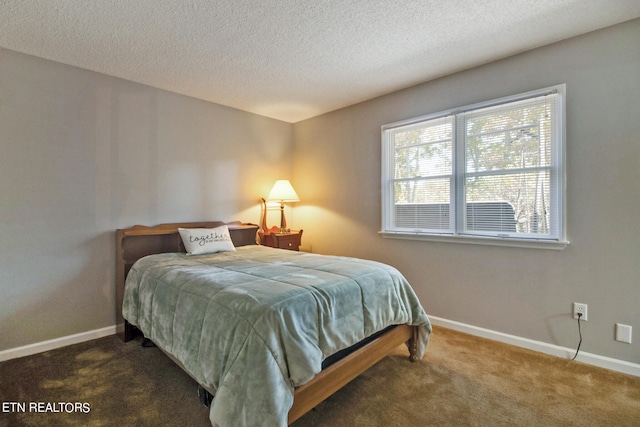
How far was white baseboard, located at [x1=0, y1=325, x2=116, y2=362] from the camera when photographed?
2307mm

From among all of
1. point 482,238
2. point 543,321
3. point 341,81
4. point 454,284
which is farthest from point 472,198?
point 341,81

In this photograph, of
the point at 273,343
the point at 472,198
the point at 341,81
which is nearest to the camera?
the point at 273,343

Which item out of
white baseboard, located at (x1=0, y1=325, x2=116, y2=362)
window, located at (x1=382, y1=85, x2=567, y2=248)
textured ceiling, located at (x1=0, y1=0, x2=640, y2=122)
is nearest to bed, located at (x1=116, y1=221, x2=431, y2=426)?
white baseboard, located at (x1=0, y1=325, x2=116, y2=362)

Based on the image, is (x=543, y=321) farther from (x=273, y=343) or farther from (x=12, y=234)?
(x=12, y=234)

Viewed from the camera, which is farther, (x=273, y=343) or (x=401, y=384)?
(x=401, y=384)

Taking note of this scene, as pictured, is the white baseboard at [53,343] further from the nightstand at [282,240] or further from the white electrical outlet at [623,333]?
the white electrical outlet at [623,333]

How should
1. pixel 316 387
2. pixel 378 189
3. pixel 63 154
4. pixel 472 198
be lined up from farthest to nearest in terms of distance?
pixel 378 189, pixel 472 198, pixel 63 154, pixel 316 387

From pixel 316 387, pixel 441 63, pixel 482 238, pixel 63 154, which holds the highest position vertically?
pixel 441 63

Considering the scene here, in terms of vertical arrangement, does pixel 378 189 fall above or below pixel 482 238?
above

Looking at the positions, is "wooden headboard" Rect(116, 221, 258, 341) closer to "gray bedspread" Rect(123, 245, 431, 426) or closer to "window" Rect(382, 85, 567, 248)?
"gray bedspread" Rect(123, 245, 431, 426)

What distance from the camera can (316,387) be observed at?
153 cm

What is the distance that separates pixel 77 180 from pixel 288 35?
217 cm

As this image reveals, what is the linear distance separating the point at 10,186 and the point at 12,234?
0.37m

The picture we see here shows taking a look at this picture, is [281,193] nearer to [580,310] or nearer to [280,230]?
[280,230]
